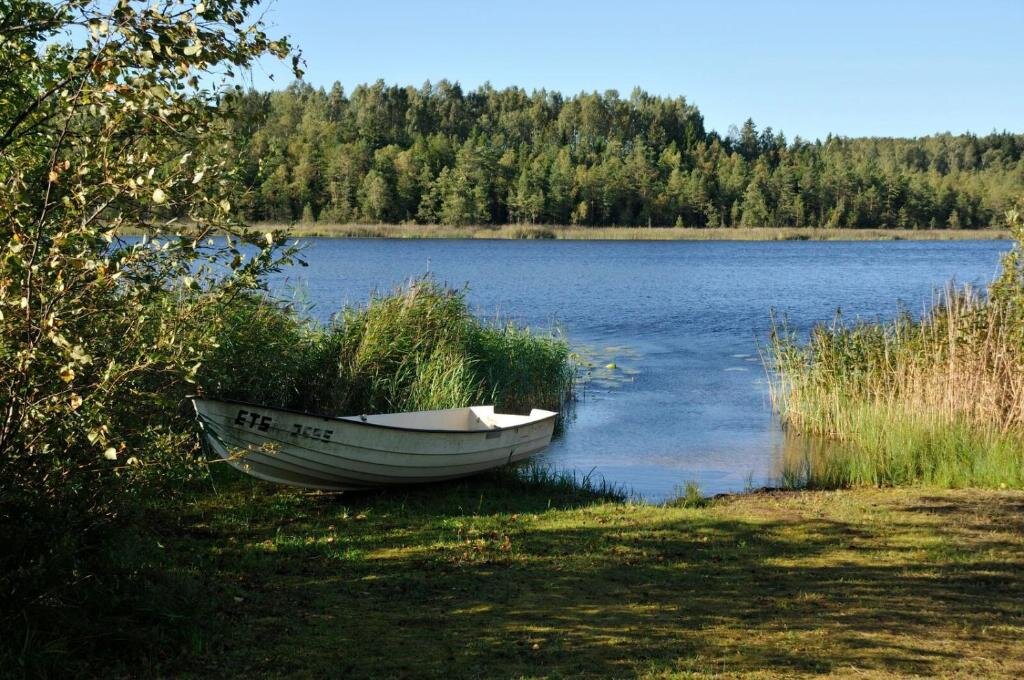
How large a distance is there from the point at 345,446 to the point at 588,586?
3553 mm

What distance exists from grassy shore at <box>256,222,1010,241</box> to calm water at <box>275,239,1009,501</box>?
504 inches

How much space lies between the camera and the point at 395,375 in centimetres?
1459

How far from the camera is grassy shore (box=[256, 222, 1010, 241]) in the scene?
106 m

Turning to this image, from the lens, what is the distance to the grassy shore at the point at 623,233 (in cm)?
10581

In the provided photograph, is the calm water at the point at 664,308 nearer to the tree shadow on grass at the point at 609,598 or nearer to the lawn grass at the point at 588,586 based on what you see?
the lawn grass at the point at 588,586

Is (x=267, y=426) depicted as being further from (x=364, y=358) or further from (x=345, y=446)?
(x=364, y=358)

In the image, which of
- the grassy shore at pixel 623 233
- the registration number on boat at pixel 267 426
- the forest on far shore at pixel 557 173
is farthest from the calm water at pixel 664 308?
the forest on far shore at pixel 557 173

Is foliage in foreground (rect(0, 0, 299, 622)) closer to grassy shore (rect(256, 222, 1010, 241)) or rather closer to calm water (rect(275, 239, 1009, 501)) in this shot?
calm water (rect(275, 239, 1009, 501))

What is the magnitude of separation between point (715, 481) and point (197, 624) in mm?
9389

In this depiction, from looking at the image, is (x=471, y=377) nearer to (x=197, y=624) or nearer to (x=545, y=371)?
(x=545, y=371)

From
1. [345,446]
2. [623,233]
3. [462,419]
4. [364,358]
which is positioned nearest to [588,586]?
[345,446]

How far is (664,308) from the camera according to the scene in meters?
41.7

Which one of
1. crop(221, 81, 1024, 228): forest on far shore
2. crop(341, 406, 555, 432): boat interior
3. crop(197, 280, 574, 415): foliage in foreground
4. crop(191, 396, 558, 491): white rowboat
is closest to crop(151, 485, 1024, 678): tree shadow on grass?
crop(191, 396, 558, 491): white rowboat

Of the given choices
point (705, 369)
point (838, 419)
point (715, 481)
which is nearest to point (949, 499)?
point (715, 481)
